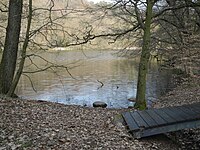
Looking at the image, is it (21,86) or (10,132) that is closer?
(10,132)

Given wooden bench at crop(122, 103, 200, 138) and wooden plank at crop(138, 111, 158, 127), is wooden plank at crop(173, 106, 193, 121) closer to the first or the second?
wooden bench at crop(122, 103, 200, 138)

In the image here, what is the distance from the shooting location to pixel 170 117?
22.6 ft

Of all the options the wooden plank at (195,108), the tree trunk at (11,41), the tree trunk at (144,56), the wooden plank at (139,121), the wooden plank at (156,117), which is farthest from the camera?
the tree trunk at (144,56)

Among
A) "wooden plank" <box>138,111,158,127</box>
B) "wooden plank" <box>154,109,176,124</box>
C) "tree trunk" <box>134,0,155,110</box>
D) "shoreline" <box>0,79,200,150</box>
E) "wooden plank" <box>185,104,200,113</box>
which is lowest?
"shoreline" <box>0,79,200,150</box>

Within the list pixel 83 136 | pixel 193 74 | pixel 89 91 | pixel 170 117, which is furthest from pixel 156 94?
pixel 83 136

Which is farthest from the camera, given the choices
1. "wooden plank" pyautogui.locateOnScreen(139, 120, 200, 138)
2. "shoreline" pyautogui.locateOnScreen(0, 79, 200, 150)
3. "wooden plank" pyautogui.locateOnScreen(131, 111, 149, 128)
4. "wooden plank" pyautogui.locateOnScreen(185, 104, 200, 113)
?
"wooden plank" pyautogui.locateOnScreen(185, 104, 200, 113)

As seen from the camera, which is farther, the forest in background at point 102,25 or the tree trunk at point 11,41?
the forest in background at point 102,25

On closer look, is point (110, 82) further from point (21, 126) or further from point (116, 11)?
point (21, 126)

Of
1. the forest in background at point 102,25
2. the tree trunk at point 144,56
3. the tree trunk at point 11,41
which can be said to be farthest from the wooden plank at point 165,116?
the tree trunk at point 11,41

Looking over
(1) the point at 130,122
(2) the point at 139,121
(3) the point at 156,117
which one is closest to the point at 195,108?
(3) the point at 156,117

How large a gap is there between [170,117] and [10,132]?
3728 mm

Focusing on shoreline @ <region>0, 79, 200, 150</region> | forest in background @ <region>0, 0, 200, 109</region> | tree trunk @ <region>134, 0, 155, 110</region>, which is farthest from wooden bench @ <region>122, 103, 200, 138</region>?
forest in background @ <region>0, 0, 200, 109</region>

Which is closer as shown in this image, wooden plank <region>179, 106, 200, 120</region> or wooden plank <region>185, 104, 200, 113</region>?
wooden plank <region>179, 106, 200, 120</region>

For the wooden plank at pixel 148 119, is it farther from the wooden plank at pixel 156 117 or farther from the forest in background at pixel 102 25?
the forest in background at pixel 102 25
